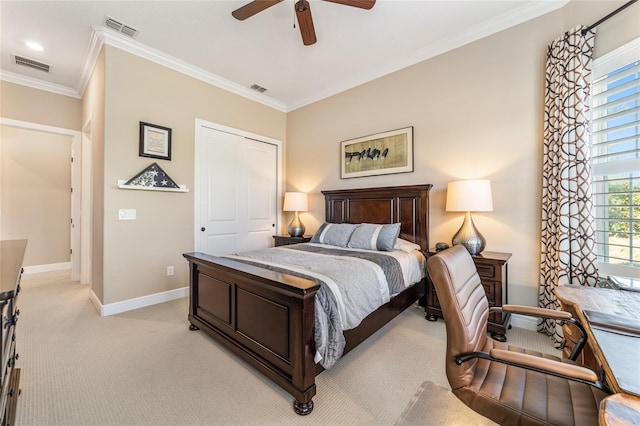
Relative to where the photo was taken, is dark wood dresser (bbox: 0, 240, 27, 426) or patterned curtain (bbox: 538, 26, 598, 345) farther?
patterned curtain (bbox: 538, 26, 598, 345)

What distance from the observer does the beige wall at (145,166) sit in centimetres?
292

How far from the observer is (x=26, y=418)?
4.82 ft

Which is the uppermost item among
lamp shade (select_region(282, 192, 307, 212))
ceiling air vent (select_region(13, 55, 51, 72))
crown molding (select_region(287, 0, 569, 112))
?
crown molding (select_region(287, 0, 569, 112))

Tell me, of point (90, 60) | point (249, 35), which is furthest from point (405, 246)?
point (90, 60)

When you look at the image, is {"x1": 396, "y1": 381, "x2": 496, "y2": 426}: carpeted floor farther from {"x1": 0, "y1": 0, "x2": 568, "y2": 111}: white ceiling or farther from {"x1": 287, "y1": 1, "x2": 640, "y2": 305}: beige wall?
{"x1": 0, "y1": 0, "x2": 568, "y2": 111}: white ceiling

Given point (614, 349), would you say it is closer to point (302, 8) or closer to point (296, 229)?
point (302, 8)

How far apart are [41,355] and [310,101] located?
441cm

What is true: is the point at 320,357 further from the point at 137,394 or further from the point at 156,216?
the point at 156,216

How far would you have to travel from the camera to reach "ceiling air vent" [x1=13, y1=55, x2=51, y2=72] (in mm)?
3268

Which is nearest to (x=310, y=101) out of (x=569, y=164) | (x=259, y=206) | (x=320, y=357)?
(x=259, y=206)

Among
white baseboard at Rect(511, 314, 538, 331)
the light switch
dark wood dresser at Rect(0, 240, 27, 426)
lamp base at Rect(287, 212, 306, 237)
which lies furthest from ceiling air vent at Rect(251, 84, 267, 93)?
white baseboard at Rect(511, 314, 538, 331)

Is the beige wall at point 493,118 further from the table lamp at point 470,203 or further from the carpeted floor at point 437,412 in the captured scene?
the carpeted floor at point 437,412

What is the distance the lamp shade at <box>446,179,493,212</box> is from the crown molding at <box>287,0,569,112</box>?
162cm

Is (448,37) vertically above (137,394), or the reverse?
(448,37)
